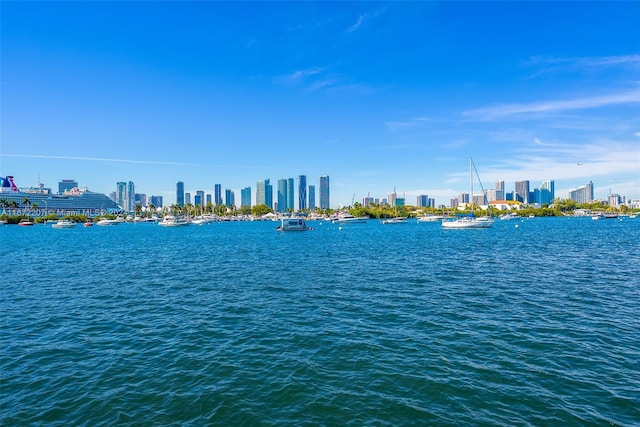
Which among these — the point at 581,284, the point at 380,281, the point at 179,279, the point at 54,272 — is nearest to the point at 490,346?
the point at 380,281

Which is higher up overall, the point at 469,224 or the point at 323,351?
the point at 469,224

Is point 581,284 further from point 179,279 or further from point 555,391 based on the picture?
point 179,279

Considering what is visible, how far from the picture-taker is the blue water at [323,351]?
13.2 m

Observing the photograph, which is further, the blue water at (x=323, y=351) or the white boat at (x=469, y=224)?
the white boat at (x=469, y=224)

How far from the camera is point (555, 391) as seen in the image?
14320mm

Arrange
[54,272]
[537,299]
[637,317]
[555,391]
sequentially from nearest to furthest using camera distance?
[555,391] → [637,317] → [537,299] → [54,272]

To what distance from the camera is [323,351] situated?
61.6 ft

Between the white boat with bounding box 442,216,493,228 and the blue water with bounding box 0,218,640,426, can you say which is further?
the white boat with bounding box 442,216,493,228

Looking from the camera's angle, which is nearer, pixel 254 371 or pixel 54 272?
pixel 254 371

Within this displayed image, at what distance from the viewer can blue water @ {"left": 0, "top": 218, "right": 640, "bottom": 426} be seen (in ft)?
43.4

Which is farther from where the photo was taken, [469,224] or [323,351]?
[469,224]

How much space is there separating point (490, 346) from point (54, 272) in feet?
169

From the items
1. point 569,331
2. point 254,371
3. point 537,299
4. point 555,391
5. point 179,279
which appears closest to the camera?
point 555,391

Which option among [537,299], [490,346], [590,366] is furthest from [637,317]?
[490,346]
